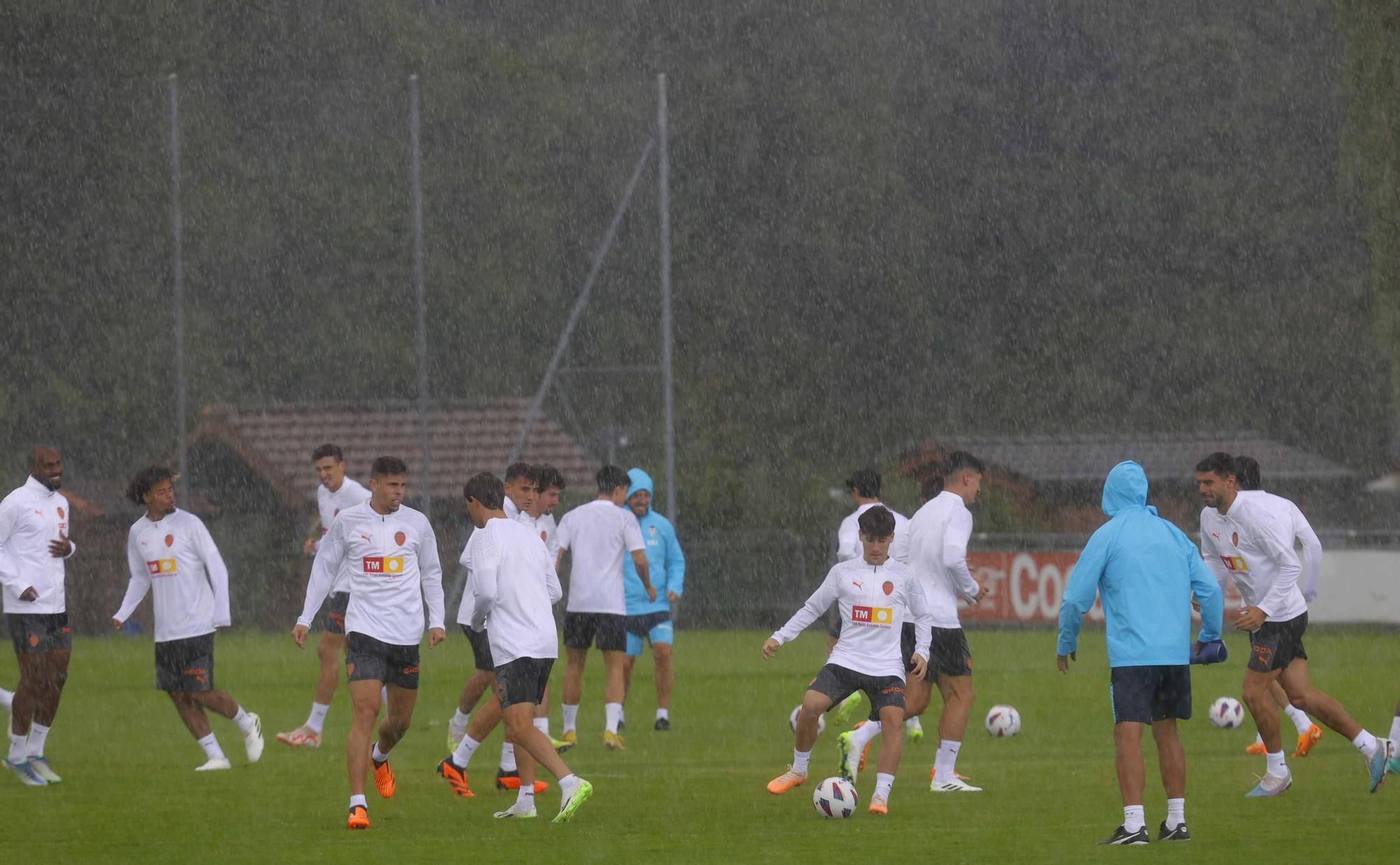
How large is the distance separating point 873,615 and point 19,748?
594 centimetres

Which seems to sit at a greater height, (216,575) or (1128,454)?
(1128,454)

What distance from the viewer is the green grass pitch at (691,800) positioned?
1035 cm

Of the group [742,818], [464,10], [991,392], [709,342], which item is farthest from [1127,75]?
[742,818]

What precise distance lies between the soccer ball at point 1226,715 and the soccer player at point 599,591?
188 inches

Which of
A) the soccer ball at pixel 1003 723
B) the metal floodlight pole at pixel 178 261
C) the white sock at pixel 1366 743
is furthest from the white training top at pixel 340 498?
the metal floodlight pole at pixel 178 261

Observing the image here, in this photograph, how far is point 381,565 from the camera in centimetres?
1156

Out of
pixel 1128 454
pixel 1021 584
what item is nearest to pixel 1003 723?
pixel 1021 584

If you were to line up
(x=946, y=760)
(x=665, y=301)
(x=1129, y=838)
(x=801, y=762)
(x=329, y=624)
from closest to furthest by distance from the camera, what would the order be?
1. (x=1129, y=838)
2. (x=801, y=762)
3. (x=946, y=760)
4. (x=329, y=624)
5. (x=665, y=301)

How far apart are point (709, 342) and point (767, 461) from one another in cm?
396

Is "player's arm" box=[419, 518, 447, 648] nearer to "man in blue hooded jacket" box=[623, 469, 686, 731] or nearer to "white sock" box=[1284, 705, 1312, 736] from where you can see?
"man in blue hooded jacket" box=[623, 469, 686, 731]

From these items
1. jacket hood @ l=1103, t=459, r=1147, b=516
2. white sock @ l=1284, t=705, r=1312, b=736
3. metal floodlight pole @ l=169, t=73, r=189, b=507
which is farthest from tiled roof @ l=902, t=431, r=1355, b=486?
jacket hood @ l=1103, t=459, r=1147, b=516

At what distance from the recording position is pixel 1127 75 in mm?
58500

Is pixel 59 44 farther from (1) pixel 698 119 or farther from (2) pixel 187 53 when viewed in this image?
(1) pixel 698 119

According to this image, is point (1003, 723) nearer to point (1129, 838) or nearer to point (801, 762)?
point (801, 762)
